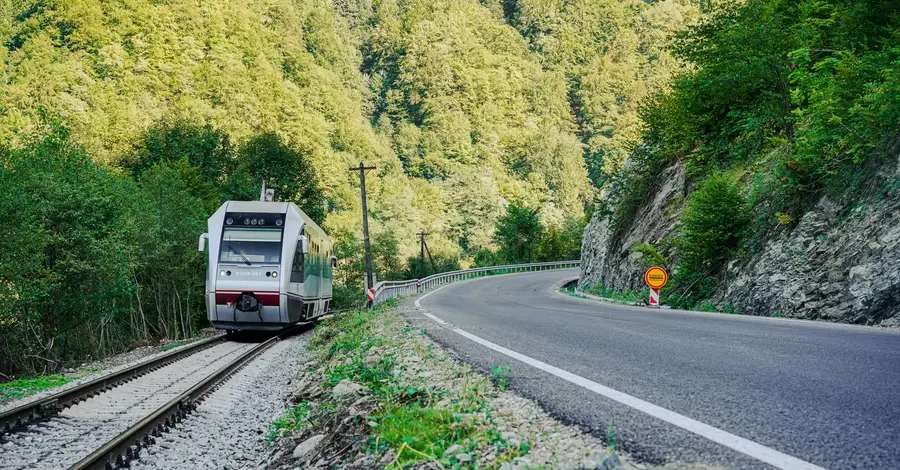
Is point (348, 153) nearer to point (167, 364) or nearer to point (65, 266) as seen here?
point (65, 266)

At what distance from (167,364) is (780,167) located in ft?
44.4

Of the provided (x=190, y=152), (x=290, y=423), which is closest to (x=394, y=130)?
(x=190, y=152)

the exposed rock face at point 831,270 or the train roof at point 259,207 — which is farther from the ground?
the train roof at point 259,207

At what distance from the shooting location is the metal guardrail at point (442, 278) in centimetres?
2843

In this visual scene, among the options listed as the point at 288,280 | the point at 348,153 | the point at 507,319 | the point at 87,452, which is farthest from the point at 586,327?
the point at 348,153

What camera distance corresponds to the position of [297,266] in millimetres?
16234

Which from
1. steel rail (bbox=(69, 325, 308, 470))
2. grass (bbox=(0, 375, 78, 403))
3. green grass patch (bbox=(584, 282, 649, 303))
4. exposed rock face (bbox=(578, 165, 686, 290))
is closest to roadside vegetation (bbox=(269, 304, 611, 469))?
steel rail (bbox=(69, 325, 308, 470))

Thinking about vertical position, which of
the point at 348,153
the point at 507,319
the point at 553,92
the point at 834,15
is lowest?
the point at 507,319

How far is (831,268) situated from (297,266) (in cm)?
1259

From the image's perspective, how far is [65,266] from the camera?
16766mm

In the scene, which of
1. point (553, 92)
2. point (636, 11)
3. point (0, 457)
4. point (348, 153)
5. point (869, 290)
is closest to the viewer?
point (0, 457)

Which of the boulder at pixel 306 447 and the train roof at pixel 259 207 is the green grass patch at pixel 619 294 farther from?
the boulder at pixel 306 447

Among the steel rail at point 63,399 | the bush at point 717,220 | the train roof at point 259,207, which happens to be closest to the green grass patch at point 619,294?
the bush at point 717,220

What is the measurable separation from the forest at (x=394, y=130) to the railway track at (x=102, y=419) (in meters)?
6.57
